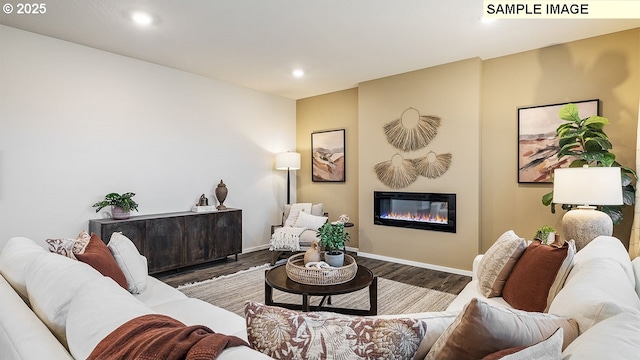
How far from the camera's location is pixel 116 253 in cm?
206

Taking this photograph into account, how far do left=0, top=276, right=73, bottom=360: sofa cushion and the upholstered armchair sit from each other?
3.10 metres

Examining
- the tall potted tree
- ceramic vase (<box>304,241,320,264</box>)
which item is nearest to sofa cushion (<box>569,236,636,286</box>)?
the tall potted tree

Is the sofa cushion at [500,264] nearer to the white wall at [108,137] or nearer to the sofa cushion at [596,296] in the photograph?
the sofa cushion at [596,296]

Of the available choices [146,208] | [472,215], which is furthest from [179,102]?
[472,215]

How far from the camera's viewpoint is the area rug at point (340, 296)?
3.00 metres

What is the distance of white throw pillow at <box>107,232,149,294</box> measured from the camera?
205 centimetres

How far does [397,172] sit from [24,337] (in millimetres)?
4200

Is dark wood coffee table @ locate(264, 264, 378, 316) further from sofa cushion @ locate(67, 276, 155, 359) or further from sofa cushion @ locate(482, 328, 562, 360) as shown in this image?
sofa cushion @ locate(482, 328, 562, 360)

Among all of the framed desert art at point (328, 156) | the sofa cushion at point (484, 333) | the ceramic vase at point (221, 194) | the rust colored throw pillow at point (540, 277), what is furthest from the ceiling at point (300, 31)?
the sofa cushion at point (484, 333)

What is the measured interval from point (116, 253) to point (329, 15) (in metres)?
2.57

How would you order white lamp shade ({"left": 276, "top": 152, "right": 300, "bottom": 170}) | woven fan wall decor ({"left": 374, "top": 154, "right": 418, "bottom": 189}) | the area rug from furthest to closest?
white lamp shade ({"left": 276, "top": 152, "right": 300, "bottom": 170})
woven fan wall decor ({"left": 374, "top": 154, "right": 418, "bottom": 189})
the area rug

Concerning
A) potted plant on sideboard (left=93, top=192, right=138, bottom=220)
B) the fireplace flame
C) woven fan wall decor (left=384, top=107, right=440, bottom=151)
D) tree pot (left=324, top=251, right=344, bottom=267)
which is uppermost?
woven fan wall decor (left=384, top=107, right=440, bottom=151)

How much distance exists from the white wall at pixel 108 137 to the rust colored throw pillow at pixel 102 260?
1.95 meters

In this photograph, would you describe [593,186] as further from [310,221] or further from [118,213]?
[118,213]
